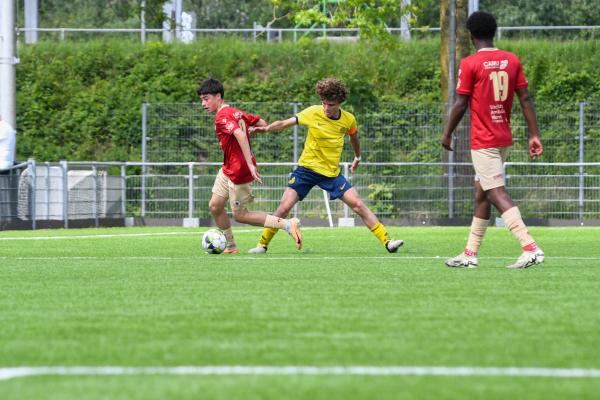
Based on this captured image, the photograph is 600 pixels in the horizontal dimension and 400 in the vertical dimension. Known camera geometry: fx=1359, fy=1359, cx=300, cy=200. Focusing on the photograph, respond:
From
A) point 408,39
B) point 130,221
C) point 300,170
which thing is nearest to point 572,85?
point 408,39

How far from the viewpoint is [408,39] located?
128ft

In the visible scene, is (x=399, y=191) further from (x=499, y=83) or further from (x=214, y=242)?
(x=499, y=83)

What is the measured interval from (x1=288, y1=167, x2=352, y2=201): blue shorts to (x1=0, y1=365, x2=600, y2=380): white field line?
29.9ft

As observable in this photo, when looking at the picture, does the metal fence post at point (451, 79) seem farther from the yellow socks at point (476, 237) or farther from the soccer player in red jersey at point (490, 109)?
the soccer player in red jersey at point (490, 109)

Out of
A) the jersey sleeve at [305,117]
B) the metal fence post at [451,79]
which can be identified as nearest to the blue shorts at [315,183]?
the jersey sleeve at [305,117]

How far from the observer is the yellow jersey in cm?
1430

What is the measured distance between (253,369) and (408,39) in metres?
34.3

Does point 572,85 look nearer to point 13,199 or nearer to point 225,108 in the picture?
point 13,199

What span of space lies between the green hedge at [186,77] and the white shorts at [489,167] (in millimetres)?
22844

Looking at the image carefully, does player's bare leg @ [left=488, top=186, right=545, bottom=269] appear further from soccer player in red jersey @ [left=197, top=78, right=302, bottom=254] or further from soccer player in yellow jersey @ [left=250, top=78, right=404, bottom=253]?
soccer player in yellow jersey @ [left=250, top=78, right=404, bottom=253]

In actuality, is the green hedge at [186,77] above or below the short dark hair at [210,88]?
above

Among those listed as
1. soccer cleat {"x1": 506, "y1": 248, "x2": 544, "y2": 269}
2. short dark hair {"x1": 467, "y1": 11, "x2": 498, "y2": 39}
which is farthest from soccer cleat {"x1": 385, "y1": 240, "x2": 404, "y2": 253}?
short dark hair {"x1": 467, "y1": 11, "x2": 498, "y2": 39}

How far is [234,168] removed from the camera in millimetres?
14023

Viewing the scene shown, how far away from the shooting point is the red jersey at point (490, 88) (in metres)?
10.8
